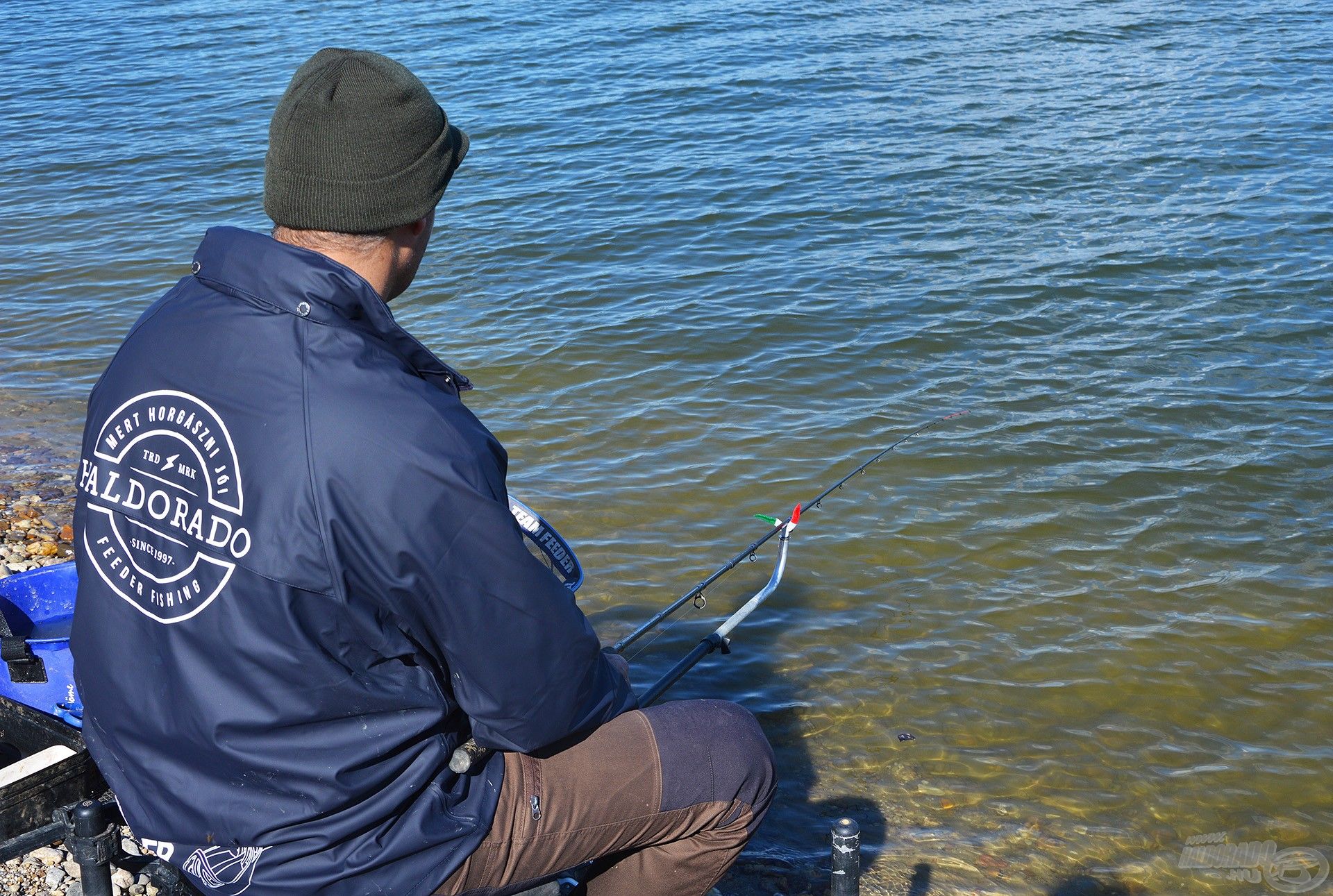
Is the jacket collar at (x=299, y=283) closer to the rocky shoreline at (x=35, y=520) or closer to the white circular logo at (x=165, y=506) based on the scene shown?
the white circular logo at (x=165, y=506)

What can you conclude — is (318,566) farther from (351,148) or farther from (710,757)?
(710,757)

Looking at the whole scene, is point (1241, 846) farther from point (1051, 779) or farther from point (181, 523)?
point (181, 523)

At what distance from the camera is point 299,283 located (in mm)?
1978

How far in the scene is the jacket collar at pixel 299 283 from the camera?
1980 mm

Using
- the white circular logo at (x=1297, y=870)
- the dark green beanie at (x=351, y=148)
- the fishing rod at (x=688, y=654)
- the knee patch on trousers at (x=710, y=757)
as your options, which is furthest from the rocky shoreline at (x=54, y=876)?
the white circular logo at (x=1297, y=870)

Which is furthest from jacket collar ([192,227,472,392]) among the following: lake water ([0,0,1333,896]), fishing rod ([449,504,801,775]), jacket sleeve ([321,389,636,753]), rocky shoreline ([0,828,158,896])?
lake water ([0,0,1333,896])

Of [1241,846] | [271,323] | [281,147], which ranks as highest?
[281,147]

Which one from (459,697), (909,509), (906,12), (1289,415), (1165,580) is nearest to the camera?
(459,697)

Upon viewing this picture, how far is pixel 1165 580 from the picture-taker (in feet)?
17.8

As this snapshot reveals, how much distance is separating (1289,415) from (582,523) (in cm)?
394

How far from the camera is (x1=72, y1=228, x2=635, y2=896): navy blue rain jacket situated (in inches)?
74.4

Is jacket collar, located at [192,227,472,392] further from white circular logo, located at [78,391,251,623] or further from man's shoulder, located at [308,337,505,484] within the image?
white circular logo, located at [78,391,251,623]

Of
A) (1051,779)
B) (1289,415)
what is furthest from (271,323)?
(1289,415)
